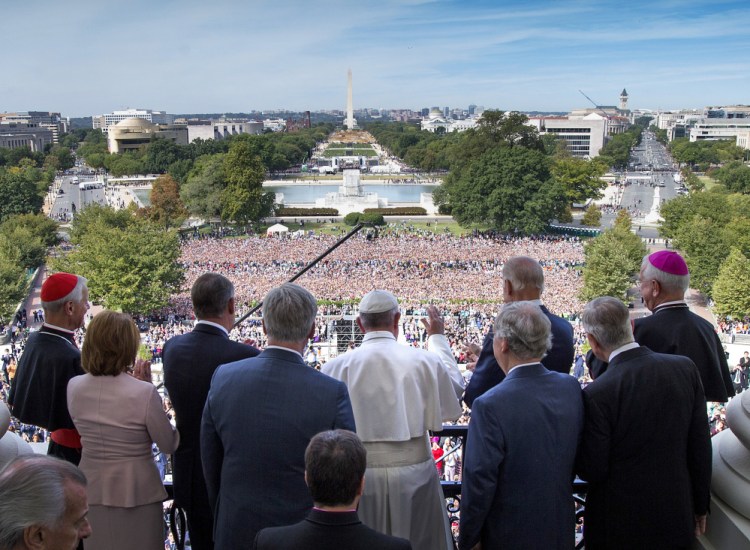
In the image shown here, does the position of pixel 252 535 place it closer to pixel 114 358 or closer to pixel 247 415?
pixel 247 415

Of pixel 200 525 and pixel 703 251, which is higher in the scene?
pixel 200 525

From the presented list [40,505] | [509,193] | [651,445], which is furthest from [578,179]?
[40,505]

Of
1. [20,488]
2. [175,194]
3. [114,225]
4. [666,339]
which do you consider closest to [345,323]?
[666,339]

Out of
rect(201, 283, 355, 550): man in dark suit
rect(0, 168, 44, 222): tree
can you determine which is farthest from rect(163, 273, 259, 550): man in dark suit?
rect(0, 168, 44, 222): tree

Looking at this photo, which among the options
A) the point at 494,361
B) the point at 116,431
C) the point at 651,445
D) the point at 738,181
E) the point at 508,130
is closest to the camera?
the point at 651,445

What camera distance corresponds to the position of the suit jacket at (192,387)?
3.29m

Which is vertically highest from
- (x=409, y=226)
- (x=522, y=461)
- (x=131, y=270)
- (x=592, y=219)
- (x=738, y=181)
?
(x=522, y=461)

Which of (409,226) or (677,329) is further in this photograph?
(409,226)

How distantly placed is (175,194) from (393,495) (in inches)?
1595

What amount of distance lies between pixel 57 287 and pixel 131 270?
774 inches

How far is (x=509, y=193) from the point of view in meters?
34.4

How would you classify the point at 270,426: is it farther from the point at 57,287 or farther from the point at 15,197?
the point at 15,197

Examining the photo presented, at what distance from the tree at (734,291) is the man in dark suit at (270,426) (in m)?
20.9

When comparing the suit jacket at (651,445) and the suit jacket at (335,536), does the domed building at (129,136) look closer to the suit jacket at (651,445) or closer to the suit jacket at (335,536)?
the suit jacket at (651,445)
